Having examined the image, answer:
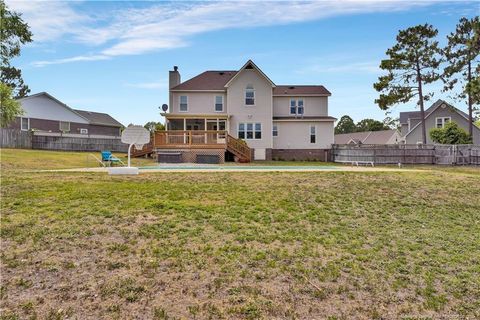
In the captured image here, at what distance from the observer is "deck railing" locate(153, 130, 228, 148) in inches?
882

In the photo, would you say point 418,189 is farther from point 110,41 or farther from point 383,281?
point 110,41

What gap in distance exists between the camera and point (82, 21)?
12406mm

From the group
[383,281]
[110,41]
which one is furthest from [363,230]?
[110,41]

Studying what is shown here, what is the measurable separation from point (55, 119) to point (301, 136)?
2832 centimetres

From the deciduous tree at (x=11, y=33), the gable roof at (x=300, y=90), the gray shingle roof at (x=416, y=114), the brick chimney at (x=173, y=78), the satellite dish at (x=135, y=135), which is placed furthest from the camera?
the gray shingle roof at (x=416, y=114)

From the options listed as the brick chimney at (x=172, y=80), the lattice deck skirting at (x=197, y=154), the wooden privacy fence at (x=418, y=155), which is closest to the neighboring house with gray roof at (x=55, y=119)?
the brick chimney at (x=172, y=80)

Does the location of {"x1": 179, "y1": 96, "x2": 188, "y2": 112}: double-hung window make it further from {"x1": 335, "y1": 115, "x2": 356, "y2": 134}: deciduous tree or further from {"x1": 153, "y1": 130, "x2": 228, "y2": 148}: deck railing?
{"x1": 335, "y1": 115, "x2": 356, "y2": 134}: deciduous tree

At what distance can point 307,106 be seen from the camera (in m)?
30.6

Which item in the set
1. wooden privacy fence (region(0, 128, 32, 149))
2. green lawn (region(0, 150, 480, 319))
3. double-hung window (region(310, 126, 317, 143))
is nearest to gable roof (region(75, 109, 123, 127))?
wooden privacy fence (region(0, 128, 32, 149))

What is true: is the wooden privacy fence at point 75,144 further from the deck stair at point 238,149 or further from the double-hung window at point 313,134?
the double-hung window at point 313,134

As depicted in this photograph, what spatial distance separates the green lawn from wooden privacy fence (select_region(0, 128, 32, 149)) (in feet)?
76.2

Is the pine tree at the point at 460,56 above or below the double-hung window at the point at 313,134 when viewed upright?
above

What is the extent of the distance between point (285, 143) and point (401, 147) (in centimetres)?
952

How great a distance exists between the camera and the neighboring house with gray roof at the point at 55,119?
35.1 meters
